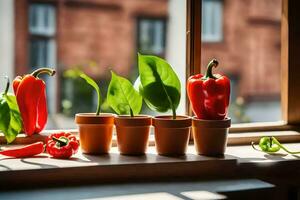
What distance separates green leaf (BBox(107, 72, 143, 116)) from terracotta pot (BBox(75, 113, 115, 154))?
39 mm

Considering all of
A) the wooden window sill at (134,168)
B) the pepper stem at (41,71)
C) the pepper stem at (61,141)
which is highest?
the pepper stem at (41,71)

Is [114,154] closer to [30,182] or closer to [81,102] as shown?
[30,182]

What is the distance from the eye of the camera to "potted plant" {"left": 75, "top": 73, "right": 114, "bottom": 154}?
1.38 m

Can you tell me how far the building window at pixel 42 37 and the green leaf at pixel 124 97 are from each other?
8.80m

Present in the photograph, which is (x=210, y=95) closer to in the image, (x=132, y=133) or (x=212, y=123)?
A: (x=212, y=123)

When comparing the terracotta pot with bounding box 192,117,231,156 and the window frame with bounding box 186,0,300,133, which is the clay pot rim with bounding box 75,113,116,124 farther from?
the window frame with bounding box 186,0,300,133

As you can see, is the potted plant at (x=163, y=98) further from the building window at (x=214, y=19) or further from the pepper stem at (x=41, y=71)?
the building window at (x=214, y=19)

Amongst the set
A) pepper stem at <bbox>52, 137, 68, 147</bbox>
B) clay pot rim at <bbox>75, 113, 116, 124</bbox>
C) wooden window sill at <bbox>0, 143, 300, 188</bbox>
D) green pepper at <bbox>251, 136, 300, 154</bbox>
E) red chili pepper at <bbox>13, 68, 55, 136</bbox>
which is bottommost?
wooden window sill at <bbox>0, 143, 300, 188</bbox>

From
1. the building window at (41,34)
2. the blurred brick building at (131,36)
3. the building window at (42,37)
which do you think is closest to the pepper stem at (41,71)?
the blurred brick building at (131,36)

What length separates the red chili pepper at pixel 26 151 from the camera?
132 centimetres

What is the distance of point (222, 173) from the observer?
4.48 feet

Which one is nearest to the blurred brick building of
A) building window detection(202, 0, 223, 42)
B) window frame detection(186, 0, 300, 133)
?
building window detection(202, 0, 223, 42)

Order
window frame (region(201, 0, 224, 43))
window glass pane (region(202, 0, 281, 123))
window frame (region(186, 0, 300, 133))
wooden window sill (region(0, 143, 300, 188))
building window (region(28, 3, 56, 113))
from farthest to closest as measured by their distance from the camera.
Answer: window frame (region(201, 0, 224, 43)), window glass pane (region(202, 0, 281, 123)), building window (region(28, 3, 56, 113)), window frame (region(186, 0, 300, 133)), wooden window sill (region(0, 143, 300, 188))

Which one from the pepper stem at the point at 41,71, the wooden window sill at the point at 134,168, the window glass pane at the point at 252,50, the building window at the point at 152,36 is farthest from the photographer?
the window glass pane at the point at 252,50
